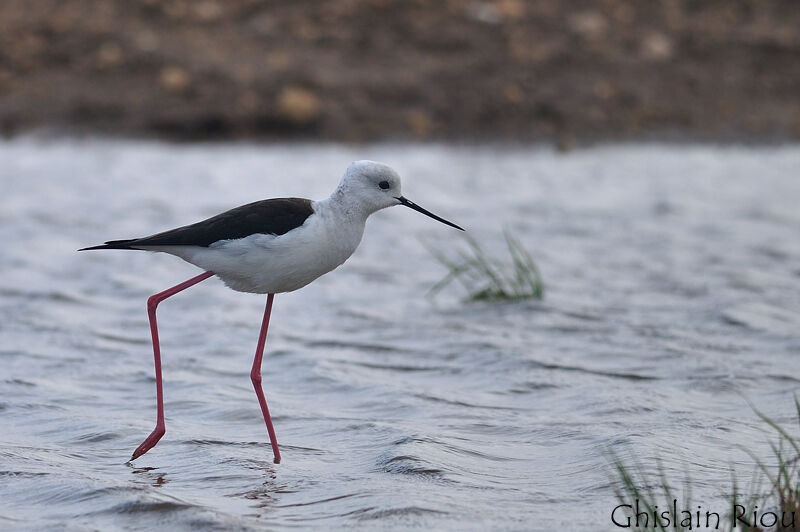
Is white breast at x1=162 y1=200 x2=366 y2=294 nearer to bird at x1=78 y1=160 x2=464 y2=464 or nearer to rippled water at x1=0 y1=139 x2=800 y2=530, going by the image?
bird at x1=78 y1=160 x2=464 y2=464

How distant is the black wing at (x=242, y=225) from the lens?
484 cm

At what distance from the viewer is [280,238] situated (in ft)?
15.7

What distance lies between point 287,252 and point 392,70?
998 centimetres

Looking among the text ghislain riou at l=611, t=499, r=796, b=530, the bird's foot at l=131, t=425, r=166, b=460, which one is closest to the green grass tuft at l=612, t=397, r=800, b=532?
the text ghislain riou at l=611, t=499, r=796, b=530

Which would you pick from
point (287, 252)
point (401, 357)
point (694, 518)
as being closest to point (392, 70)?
point (401, 357)

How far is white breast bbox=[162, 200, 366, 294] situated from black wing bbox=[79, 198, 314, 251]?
0.09 ft

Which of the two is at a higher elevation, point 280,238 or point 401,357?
point 280,238

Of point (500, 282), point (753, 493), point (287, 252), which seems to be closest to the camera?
point (753, 493)

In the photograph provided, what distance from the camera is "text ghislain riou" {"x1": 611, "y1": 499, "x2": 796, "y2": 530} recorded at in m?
3.71

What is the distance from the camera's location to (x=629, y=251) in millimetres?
9633

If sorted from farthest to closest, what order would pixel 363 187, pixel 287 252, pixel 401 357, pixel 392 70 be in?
pixel 392 70 → pixel 401 357 → pixel 363 187 → pixel 287 252

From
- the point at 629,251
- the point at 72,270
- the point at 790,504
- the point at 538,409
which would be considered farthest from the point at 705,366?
the point at 72,270

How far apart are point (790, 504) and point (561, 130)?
10.7 metres

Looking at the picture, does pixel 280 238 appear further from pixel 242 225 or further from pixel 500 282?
pixel 500 282
